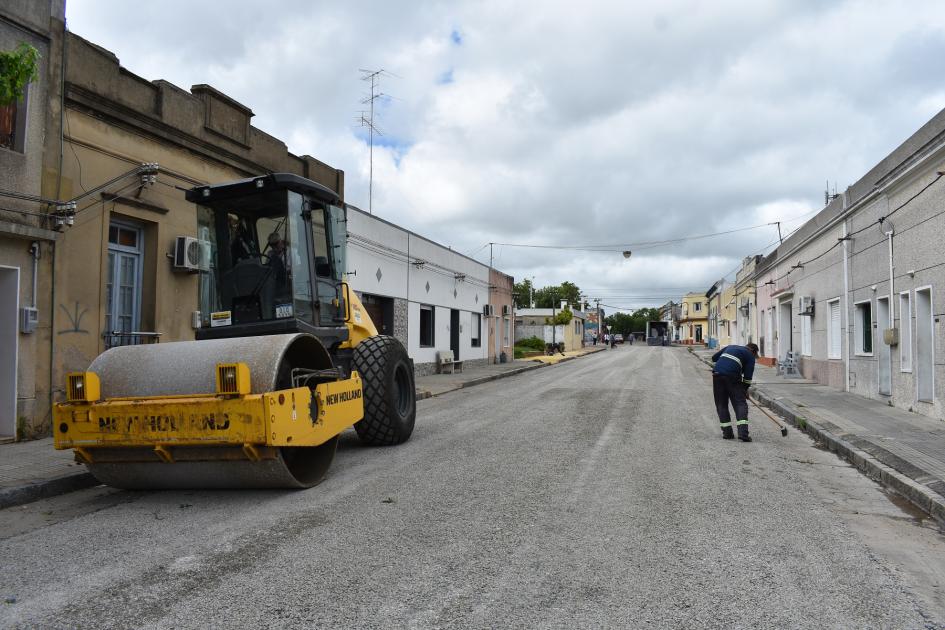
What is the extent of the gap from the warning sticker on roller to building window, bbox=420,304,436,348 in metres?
15.4

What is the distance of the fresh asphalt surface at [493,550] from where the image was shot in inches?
138

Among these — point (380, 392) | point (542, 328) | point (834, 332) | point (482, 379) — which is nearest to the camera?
point (380, 392)

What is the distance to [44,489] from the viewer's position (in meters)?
6.20

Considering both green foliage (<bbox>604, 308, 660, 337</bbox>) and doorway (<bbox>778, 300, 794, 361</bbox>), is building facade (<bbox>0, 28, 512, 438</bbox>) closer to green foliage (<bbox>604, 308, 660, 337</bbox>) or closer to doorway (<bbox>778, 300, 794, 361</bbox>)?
doorway (<bbox>778, 300, 794, 361</bbox>)

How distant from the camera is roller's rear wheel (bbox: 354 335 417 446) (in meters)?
8.09

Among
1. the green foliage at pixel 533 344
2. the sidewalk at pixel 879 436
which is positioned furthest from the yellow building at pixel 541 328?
the sidewalk at pixel 879 436

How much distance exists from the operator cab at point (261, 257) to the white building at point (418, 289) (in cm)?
916

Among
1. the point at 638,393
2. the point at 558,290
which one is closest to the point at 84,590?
the point at 638,393

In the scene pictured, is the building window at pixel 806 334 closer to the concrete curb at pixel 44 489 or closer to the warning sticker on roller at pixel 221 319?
the warning sticker on roller at pixel 221 319

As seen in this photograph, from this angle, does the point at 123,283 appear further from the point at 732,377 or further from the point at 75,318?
the point at 732,377

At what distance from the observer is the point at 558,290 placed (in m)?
91.2

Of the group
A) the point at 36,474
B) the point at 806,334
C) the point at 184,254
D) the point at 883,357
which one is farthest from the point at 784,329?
the point at 36,474

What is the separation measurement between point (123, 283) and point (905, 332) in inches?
531

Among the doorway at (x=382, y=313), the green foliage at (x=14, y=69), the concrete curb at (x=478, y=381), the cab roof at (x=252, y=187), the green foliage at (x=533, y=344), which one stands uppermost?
the green foliage at (x=14, y=69)
